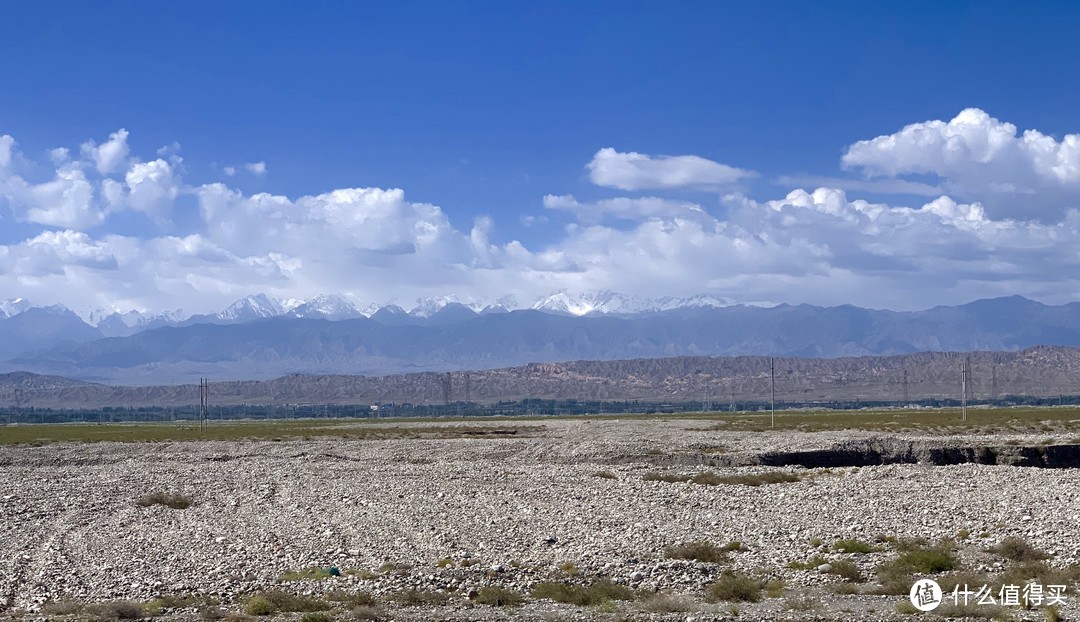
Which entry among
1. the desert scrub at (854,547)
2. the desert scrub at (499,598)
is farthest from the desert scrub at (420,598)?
the desert scrub at (854,547)

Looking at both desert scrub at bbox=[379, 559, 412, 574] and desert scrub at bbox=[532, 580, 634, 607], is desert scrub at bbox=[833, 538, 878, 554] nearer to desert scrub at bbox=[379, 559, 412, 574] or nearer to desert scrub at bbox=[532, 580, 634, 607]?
desert scrub at bbox=[532, 580, 634, 607]

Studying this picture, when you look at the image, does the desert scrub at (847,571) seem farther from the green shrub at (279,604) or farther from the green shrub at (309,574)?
the green shrub at (309,574)

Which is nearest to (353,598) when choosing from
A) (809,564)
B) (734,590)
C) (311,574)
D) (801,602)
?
(311,574)

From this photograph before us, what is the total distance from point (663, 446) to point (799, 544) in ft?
124

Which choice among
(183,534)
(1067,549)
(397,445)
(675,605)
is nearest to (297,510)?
(183,534)

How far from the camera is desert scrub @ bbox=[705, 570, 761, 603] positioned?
1967 cm

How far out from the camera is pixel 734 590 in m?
19.9

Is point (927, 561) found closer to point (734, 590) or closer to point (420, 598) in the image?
point (734, 590)

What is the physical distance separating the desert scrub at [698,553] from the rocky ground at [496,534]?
1.27 ft

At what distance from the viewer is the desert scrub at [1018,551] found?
74.7ft

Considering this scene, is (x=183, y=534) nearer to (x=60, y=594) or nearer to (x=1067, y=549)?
(x=60, y=594)

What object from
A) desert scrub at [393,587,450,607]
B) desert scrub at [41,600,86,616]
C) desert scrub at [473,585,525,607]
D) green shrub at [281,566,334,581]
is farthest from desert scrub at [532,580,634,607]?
desert scrub at [41,600,86,616]

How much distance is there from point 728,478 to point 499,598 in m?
24.5

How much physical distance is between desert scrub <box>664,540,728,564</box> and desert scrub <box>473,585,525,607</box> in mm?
4367
